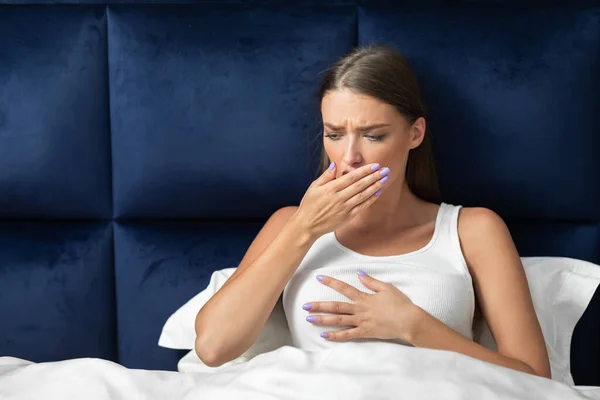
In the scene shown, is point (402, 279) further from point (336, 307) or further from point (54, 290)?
point (54, 290)

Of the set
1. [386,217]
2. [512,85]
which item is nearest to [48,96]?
[386,217]

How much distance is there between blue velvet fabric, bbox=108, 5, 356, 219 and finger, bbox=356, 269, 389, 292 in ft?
1.28

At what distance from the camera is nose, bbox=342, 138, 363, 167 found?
168cm

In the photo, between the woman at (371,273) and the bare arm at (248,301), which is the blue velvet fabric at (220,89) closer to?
the woman at (371,273)

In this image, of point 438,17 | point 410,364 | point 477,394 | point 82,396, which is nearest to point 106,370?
point 82,396

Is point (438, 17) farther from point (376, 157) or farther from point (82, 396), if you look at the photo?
point (82, 396)

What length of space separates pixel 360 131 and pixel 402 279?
33cm

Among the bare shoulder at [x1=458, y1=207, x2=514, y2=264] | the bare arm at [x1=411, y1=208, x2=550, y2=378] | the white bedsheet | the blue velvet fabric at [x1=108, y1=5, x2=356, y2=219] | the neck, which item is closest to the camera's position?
the white bedsheet

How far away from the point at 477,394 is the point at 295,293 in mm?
504

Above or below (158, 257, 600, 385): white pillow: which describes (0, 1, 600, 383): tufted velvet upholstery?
above

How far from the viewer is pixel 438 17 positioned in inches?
77.2

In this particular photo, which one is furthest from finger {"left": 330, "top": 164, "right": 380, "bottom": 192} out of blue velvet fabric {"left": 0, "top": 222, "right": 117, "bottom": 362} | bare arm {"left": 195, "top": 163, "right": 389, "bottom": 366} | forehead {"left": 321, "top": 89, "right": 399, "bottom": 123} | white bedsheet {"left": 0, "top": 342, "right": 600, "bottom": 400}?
blue velvet fabric {"left": 0, "top": 222, "right": 117, "bottom": 362}

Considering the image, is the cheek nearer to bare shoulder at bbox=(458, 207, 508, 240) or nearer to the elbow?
bare shoulder at bbox=(458, 207, 508, 240)

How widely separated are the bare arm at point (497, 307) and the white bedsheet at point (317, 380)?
139 mm
